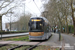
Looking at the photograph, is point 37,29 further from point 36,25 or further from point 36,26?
point 36,25

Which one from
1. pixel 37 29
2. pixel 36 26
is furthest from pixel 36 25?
pixel 37 29

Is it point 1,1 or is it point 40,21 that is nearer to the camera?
point 40,21

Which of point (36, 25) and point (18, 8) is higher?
point (18, 8)

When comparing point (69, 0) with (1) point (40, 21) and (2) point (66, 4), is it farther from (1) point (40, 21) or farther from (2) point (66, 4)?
(1) point (40, 21)

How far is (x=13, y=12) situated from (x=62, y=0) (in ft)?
36.5

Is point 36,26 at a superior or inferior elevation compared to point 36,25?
inferior

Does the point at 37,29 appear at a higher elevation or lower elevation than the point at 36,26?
lower

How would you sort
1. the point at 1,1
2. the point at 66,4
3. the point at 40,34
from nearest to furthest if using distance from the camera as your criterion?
the point at 40,34 → the point at 1,1 → the point at 66,4

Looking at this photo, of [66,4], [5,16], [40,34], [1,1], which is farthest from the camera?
[66,4]

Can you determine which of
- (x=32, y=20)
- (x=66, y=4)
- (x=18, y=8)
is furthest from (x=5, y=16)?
(x=66, y=4)

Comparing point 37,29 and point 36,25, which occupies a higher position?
point 36,25

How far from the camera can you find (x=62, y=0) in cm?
2441

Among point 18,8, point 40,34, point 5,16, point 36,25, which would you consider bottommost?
point 40,34

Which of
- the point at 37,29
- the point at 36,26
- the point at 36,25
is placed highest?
the point at 36,25
